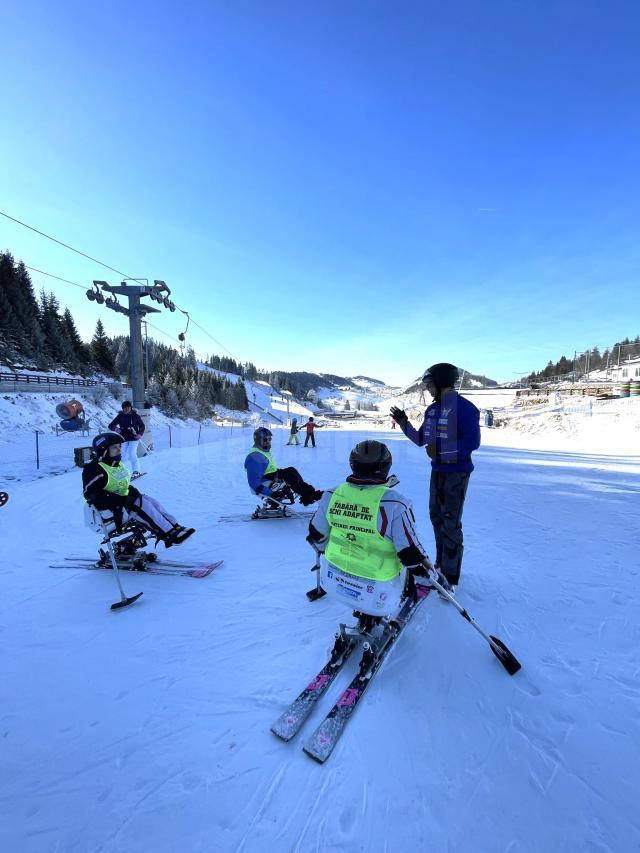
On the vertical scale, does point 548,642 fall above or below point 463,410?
below

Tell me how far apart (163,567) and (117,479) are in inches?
53.6

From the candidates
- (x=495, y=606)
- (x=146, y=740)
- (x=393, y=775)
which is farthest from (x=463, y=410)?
(x=146, y=740)

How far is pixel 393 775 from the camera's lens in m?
1.97

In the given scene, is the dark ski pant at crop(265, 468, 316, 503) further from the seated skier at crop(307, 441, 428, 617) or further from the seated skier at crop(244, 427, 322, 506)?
the seated skier at crop(307, 441, 428, 617)

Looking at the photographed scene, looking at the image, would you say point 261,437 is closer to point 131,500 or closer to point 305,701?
point 131,500

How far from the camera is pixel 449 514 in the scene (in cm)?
376

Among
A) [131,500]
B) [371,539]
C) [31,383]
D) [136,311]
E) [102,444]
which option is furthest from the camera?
[31,383]

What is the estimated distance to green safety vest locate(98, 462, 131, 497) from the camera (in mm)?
4148

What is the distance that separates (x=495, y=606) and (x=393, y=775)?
220 centimetres

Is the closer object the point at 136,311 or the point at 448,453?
the point at 448,453

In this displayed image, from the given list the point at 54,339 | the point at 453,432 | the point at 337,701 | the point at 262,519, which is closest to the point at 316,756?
the point at 337,701

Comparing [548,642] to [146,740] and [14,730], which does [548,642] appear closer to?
[146,740]

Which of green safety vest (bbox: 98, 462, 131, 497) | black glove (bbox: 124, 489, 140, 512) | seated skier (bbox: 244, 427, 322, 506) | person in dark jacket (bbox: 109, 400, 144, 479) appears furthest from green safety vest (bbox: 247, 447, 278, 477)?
person in dark jacket (bbox: 109, 400, 144, 479)

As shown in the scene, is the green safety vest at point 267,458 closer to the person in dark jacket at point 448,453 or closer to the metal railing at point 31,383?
the person in dark jacket at point 448,453
